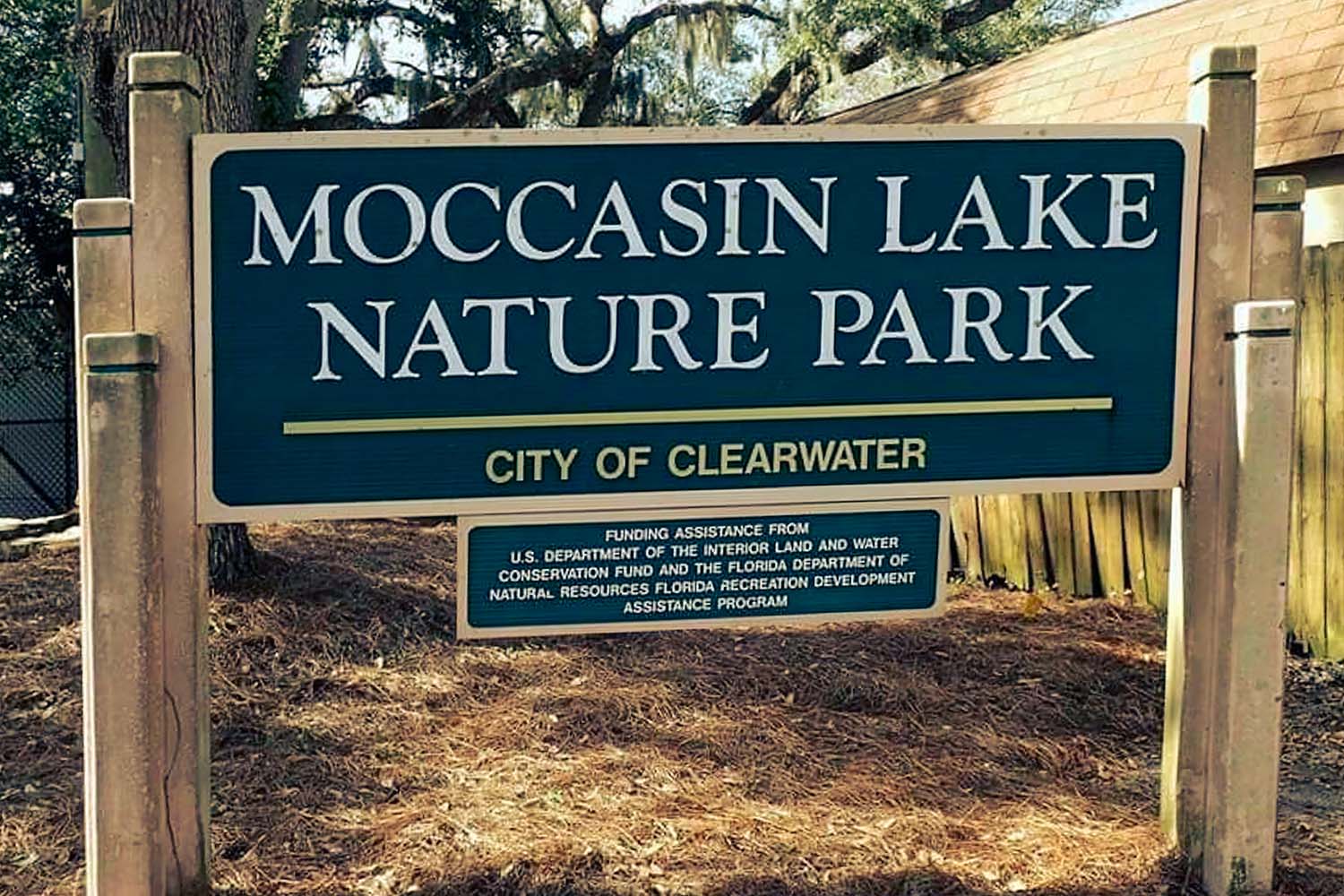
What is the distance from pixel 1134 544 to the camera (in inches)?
242

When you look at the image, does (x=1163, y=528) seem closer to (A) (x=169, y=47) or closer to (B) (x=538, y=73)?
(A) (x=169, y=47)

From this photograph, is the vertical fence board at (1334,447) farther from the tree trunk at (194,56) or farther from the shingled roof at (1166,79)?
the tree trunk at (194,56)

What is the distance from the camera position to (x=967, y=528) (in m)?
7.09

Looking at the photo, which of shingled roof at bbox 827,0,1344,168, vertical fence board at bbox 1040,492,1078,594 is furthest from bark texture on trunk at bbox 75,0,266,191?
shingled roof at bbox 827,0,1344,168

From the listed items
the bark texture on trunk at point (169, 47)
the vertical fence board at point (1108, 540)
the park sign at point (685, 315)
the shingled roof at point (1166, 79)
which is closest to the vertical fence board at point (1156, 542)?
the vertical fence board at point (1108, 540)

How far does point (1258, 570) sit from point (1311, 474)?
2419 mm

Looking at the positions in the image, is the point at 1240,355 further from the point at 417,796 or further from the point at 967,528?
the point at 967,528

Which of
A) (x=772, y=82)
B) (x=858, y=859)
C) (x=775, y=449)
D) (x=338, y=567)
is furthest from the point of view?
(x=772, y=82)

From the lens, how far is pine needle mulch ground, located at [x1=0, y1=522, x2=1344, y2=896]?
3.31m

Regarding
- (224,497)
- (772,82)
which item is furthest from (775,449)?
(772,82)

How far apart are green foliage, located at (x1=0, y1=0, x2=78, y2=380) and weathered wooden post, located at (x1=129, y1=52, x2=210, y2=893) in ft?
28.6

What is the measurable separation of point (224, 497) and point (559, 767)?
1538mm

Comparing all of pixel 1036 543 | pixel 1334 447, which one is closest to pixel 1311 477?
pixel 1334 447

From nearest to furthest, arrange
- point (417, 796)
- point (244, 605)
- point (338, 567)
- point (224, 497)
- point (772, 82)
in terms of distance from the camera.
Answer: point (224, 497)
point (417, 796)
point (244, 605)
point (338, 567)
point (772, 82)
